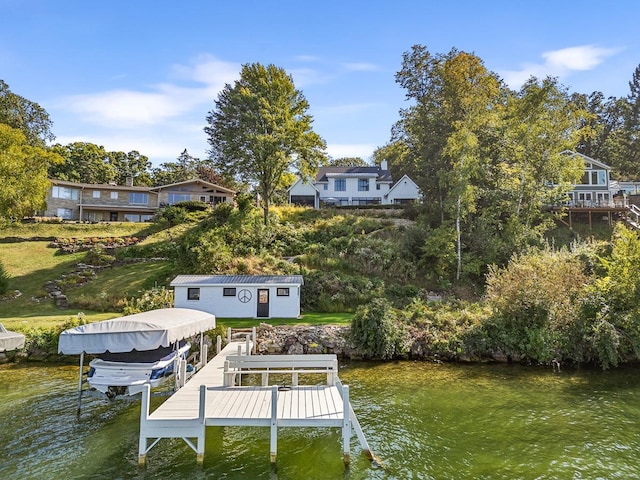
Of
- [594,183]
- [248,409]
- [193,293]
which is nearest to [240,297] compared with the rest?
[193,293]

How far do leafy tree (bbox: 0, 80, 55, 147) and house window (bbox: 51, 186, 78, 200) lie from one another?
22.8 feet

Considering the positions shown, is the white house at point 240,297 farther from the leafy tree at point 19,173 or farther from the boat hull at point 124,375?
the leafy tree at point 19,173

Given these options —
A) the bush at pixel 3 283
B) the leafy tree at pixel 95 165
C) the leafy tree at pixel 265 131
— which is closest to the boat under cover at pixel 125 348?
the bush at pixel 3 283

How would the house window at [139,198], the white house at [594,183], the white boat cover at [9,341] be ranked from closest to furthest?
the white boat cover at [9,341] < the white house at [594,183] < the house window at [139,198]

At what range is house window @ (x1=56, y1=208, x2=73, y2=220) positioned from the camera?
4522cm

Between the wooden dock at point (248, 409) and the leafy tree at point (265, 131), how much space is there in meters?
24.0

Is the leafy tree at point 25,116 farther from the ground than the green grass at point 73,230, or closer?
farther from the ground

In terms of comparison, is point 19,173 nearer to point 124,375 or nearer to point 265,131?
point 265,131

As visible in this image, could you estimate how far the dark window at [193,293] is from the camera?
75.6ft

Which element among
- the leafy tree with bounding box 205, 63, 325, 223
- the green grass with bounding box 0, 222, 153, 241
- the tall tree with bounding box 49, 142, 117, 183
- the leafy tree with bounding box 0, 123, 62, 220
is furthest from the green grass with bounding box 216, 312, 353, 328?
the tall tree with bounding box 49, 142, 117, 183

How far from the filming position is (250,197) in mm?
39500

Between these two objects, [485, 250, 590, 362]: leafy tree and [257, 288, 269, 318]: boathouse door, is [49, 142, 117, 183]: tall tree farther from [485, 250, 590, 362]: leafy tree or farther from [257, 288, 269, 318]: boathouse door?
[485, 250, 590, 362]: leafy tree

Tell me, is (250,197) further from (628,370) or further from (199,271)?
(628,370)

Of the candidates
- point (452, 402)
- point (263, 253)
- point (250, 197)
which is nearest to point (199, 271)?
point (263, 253)
